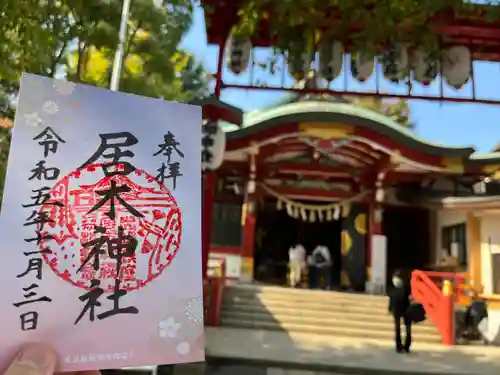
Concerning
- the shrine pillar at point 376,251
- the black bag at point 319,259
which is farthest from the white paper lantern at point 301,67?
the black bag at point 319,259

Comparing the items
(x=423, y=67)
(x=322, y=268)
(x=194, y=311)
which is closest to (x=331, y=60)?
(x=423, y=67)

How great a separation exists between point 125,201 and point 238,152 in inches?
405

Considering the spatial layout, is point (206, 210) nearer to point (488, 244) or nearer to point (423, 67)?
point (423, 67)

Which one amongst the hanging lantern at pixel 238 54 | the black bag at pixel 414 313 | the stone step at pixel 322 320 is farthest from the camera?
the stone step at pixel 322 320

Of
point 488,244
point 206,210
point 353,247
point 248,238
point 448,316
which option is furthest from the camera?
point 353,247

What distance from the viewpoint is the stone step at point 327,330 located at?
9.16m

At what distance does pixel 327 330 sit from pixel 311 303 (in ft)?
3.97

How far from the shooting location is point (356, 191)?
1339 cm

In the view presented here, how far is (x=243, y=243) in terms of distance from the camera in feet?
42.3

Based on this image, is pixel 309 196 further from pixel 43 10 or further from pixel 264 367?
pixel 43 10

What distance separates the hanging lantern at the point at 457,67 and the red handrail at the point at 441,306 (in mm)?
4274

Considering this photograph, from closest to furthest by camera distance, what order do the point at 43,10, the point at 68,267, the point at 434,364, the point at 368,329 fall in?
the point at 68,267, the point at 43,10, the point at 434,364, the point at 368,329

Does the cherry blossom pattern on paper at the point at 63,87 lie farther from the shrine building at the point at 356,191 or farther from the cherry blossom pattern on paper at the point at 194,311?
the shrine building at the point at 356,191

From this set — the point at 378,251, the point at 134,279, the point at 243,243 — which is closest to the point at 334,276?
the point at 378,251
